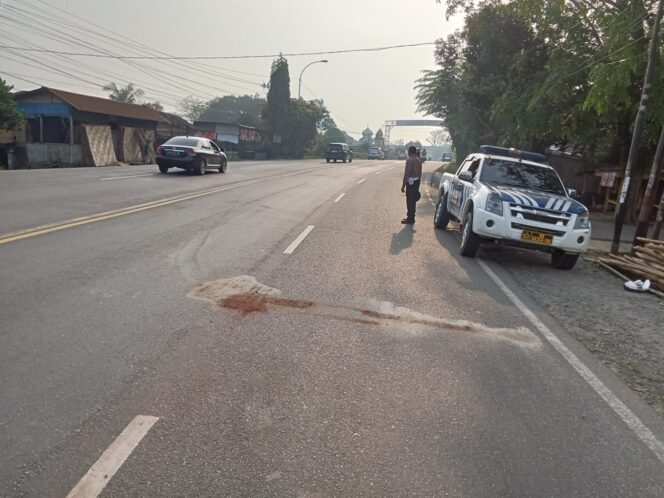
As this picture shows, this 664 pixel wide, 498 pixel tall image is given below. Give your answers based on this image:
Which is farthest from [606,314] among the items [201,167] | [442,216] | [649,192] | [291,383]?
[201,167]

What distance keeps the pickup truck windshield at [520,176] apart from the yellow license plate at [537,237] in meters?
1.49

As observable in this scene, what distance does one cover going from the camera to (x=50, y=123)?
31.7 metres

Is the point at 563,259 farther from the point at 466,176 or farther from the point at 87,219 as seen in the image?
the point at 87,219

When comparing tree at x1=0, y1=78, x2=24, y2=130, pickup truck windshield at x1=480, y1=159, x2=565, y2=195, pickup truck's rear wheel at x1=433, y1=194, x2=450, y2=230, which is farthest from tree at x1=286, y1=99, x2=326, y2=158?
pickup truck windshield at x1=480, y1=159, x2=565, y2=195

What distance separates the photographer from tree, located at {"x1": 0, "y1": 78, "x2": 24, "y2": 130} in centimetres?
2542

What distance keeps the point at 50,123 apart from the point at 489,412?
34787 millimetres

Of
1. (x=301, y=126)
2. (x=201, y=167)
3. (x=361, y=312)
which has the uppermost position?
(x=301, y=126)

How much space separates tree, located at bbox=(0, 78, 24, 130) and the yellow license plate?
26.7 metres

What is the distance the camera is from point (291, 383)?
386 cm

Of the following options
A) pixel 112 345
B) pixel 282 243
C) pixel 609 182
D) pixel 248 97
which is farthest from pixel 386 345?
pixel 248 97

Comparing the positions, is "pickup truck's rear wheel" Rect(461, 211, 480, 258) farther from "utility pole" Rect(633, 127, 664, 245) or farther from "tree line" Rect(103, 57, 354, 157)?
"tree line" Rect(103, 57, 354, 157)

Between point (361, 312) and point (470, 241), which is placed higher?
point (470, 241)

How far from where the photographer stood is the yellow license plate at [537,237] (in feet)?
27.5

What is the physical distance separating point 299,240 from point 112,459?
652 centimetres
